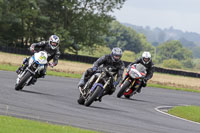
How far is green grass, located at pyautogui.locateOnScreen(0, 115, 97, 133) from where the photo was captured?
26.6 ft

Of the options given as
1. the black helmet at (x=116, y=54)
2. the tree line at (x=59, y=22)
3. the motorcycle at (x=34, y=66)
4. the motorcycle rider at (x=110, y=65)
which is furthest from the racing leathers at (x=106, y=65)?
the tree line at (x=59, y=22)

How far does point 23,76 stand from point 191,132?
6.13m

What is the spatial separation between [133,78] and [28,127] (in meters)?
10.6

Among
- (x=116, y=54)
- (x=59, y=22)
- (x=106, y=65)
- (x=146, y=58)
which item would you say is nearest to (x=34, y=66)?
(x=106, y=65)

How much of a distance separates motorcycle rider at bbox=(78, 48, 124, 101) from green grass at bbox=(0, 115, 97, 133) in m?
5.14

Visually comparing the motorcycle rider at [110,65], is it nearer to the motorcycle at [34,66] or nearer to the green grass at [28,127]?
the motorcycle at [34,66]

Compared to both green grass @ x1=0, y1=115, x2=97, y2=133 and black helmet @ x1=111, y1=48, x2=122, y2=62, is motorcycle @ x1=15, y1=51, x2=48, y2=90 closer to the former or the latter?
black helmet @ x1=111, y1=48, x2=122, y2=62

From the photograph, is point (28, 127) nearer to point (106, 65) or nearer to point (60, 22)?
point (106, 65)

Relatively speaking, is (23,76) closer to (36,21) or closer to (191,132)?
(191,132)

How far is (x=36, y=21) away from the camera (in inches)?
2349

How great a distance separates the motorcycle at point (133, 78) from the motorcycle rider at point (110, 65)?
3.73 m

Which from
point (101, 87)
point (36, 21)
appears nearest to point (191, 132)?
point (101, 87)

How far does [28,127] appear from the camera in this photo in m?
8.50

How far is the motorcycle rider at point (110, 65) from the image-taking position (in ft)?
46.6
